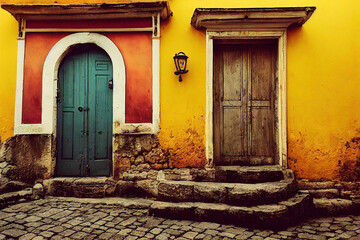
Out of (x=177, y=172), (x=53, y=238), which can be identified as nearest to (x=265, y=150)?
(x=177, y=172)

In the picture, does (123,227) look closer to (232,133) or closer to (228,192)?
(228,192)

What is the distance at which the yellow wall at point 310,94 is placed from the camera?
14.4 feet

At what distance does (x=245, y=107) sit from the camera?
15.5 feet

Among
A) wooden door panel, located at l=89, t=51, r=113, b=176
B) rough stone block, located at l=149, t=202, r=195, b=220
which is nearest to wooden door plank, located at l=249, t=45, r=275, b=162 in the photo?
rough stone block, located at l=149, t=202, r=195, b=220

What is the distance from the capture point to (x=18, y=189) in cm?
445

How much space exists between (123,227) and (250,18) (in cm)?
368

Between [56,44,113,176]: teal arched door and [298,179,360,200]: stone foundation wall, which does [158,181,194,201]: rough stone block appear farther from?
[298,179,360,200]: stone foundation wall

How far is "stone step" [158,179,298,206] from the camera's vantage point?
3.59m

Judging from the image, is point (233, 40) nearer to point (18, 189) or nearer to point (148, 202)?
point (148, 202)

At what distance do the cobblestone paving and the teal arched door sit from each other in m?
0.88

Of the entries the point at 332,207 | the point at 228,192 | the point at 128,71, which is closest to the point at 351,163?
the point at 332,207

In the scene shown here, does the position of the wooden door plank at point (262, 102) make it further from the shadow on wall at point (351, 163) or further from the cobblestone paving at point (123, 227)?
the cobblestone paving at point (123, 227)

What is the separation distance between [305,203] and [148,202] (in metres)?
2.32

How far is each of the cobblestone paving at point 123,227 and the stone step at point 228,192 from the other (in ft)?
1.23
